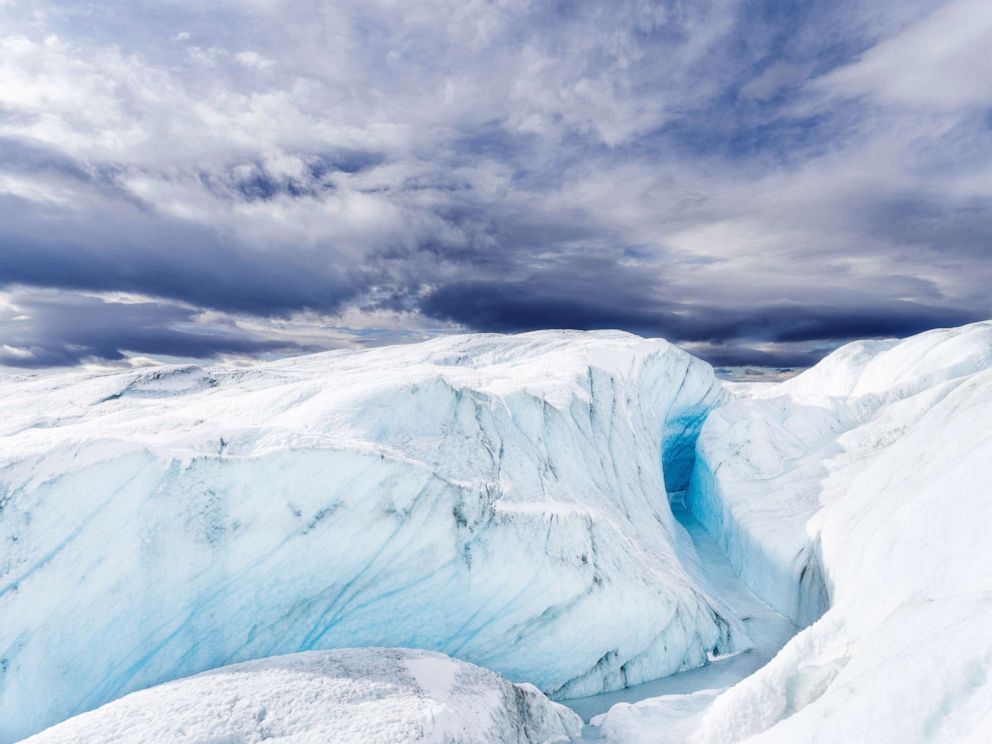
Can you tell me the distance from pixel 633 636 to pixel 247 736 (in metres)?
5.21

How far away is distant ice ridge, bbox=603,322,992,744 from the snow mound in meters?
0.02

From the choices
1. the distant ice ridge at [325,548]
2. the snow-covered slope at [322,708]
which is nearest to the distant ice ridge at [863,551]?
the distant ice ridge at [325,548]

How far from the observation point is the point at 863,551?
7.54m

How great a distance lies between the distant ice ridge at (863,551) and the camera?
3139mm

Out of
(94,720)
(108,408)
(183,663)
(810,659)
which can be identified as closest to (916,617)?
(810,659)

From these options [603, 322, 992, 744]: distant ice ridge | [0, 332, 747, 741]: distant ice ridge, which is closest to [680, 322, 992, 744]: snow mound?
[603, 322, 992, 744]: distant ice ridge

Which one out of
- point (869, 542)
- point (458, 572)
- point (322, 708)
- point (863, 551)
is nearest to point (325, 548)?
point (458, 572)

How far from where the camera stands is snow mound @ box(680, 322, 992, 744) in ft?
10.3

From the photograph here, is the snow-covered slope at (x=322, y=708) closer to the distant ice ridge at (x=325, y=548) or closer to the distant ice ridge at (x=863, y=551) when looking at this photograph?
the distant ice ridge at (x=325, y=548)

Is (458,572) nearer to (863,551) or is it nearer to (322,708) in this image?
(322,708)

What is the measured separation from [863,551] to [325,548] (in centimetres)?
719

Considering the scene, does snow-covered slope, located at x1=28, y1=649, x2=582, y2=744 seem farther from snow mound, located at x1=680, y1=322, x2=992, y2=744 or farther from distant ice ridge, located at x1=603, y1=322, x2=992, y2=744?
snow mound, located at x1=680, y1=322, x2=992, y2=744

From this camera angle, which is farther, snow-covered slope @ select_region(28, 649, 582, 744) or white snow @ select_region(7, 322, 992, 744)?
white snow @ select_region(7, 322, 992, 744)

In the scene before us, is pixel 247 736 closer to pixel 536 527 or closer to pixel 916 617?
pixel 536 527
